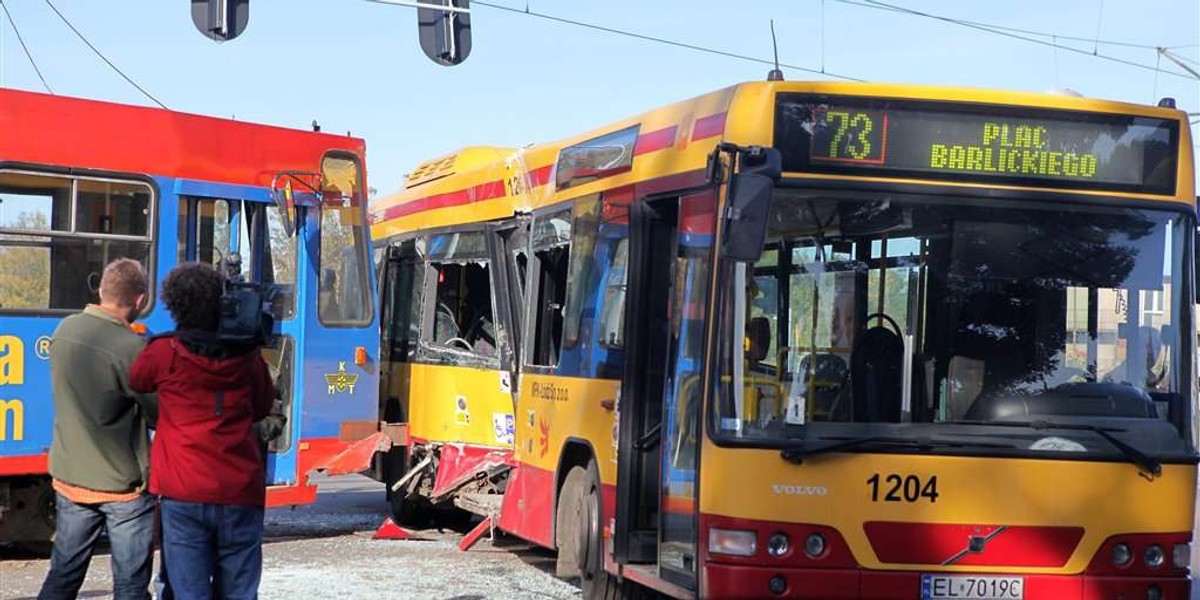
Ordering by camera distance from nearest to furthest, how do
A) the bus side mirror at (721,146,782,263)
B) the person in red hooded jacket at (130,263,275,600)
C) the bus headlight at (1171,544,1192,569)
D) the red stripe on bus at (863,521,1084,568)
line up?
the person in red hooded jacket at (130,263,275,600), the bus side mirror at (721,146,782,263), the red stripe on bus at (863,521,1084,568), the bus headlight at (1171,544,1192,569)

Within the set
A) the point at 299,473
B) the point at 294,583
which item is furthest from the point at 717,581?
the point at 299,473

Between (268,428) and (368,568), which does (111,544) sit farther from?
(368,568)

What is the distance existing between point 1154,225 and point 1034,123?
29.6 inches

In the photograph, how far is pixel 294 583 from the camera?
36.4 feet

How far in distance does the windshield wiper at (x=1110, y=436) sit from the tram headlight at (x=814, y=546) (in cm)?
84

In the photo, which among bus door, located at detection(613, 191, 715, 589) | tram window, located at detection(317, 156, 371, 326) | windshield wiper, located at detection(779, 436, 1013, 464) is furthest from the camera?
tram window, located at detection(317, 156, 371, 326)

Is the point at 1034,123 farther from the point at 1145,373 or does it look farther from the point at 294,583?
the point at 294,583

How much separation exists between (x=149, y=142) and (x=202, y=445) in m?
6.75

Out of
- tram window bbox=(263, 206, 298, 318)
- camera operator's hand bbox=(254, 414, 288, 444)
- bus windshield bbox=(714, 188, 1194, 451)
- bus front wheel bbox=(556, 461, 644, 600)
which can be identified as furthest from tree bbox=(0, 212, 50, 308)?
bus windshield bbox=(714, 188, 1194, 451)

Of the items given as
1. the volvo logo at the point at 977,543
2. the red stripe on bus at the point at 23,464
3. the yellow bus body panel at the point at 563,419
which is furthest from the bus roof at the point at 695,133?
the red stripe on bus at the point at 23,464

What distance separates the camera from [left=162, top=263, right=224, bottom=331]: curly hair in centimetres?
634

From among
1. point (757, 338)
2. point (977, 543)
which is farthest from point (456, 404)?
point (977, 543)

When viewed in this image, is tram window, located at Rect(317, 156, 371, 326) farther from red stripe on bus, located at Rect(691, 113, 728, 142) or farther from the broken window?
red stripe on bus, located at Rect(691, 113, 728, 142)

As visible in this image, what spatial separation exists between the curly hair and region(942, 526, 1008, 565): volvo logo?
3.56m
